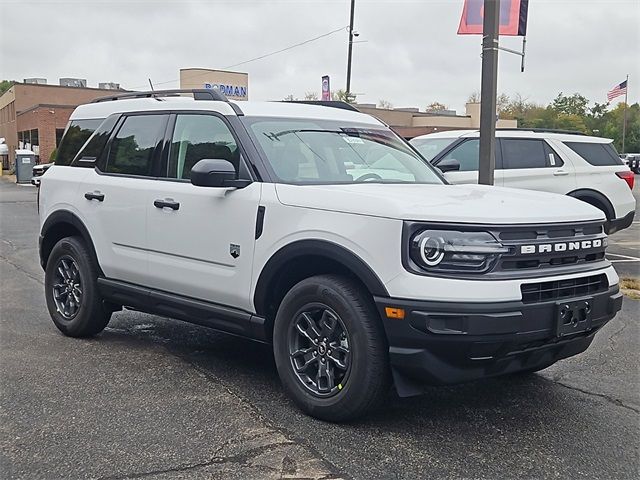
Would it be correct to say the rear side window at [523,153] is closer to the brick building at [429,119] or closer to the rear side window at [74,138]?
the rear side window at [74,138]

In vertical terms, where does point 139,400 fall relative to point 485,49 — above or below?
below

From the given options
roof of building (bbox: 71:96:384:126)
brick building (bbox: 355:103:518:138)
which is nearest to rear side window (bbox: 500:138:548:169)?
roof of building (bbox: 71:96:384:126)

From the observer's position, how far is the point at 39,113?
136ft

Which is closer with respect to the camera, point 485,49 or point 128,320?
point 128,320

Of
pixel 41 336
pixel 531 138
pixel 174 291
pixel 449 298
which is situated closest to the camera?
pixel 449 298

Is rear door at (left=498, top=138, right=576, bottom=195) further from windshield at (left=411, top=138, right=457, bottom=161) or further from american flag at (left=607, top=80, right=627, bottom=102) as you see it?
american flag at (left=607, top=80, right=627, bottom=102)

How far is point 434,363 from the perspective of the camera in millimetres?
3826

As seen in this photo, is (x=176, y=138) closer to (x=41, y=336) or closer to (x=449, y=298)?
(x=41, y=336)

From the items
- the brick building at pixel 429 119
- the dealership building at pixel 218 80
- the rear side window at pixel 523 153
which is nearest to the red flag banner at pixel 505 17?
the rear side window at pixel 523 153

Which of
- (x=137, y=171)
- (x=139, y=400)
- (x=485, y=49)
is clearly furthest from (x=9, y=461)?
(x=485, y=49)

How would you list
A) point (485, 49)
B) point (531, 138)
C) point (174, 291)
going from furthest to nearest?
point (531, 138) → point (485, 49) → point (174, 291)

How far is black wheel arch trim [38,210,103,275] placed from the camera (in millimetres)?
6102

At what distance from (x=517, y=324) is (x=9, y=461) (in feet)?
8.71

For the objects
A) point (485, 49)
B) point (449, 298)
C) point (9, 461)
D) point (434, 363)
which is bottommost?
point (9, 461)
